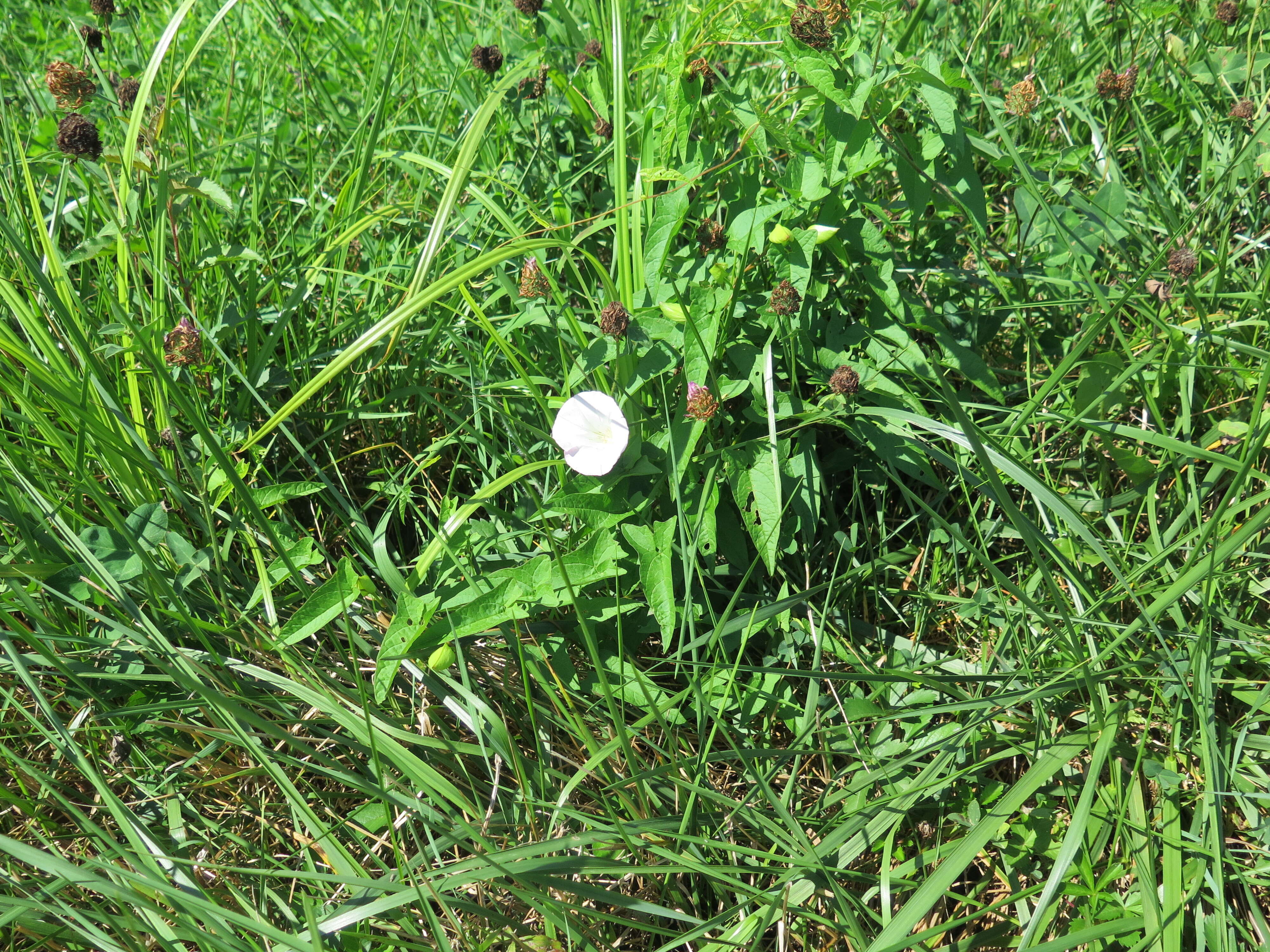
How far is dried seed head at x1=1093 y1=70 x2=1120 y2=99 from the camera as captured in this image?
199cm

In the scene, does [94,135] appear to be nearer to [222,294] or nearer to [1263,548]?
[222,294]

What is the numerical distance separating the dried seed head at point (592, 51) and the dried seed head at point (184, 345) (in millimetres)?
1170

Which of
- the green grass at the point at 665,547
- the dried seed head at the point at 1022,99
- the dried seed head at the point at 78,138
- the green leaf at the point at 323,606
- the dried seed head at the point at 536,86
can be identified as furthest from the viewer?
the dried seed head at the point at 536,86

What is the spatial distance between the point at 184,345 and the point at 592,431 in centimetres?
86

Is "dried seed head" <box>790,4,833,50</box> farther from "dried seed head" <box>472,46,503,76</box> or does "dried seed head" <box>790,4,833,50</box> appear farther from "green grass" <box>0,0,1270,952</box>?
"dried seed head" <box>472,46,503,76</box>

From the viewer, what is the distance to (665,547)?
148 cm

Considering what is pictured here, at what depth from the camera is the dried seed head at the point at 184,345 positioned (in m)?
1.72

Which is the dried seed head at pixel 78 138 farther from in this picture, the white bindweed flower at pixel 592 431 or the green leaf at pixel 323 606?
the white bindweed flower at pixel 592 431

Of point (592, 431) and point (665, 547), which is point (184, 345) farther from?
point (665, 547)

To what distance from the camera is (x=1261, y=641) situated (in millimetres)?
1593

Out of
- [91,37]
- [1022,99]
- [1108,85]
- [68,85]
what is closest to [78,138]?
[68,85]

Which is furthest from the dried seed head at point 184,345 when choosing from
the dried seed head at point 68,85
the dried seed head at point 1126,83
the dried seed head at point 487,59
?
the dried seed head at point 1126,83

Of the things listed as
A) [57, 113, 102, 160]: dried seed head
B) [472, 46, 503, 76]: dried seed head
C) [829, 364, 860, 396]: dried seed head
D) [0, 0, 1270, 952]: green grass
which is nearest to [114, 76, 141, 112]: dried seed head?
[0, 0, 1270, 952]: green grass

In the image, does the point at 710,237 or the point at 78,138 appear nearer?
the point at 78,138
